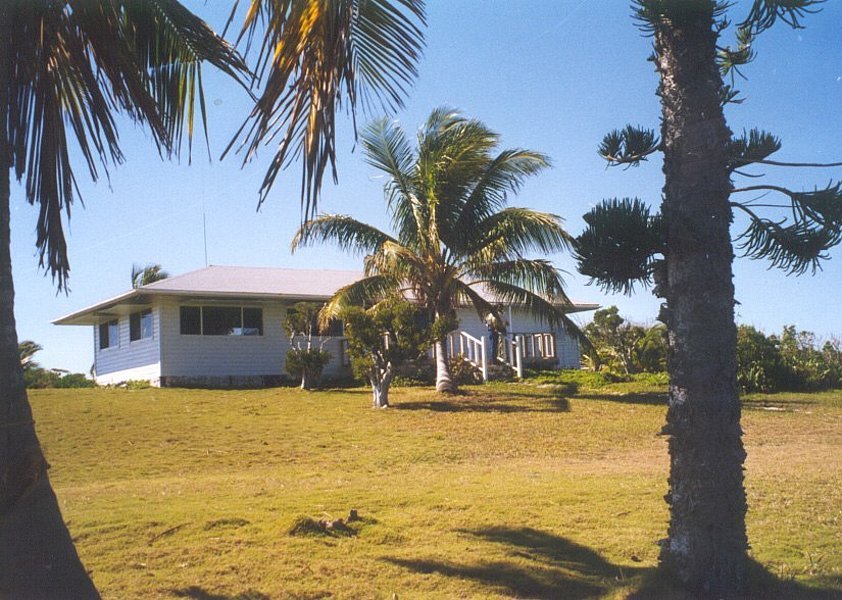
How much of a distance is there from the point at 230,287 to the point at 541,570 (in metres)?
18.8

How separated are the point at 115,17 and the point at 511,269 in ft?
49.2

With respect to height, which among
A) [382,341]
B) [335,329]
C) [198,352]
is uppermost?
[335,329]

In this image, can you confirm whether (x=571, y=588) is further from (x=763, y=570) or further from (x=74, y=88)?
(x=74, y=88)

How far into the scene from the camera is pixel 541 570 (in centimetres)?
577

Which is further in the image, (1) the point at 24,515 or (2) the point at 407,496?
(2) the point at 407,496

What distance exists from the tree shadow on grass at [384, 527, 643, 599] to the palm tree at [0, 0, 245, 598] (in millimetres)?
2606

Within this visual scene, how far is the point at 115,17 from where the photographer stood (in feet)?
16.3

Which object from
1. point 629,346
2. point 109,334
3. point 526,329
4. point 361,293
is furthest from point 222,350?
point 629,346

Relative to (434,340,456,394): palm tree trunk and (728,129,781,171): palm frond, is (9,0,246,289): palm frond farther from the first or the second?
(434,340,456,394): palm tree trunk

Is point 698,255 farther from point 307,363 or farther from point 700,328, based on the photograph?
point 307,363

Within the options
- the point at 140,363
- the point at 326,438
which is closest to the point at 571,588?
the point at 326,438

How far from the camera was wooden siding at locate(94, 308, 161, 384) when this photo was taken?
74.7 ft

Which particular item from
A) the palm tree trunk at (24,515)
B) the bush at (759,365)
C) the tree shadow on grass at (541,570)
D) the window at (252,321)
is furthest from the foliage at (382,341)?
the palm tree trunk at (24,515)

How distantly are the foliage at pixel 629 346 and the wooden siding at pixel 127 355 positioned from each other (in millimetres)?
14044
